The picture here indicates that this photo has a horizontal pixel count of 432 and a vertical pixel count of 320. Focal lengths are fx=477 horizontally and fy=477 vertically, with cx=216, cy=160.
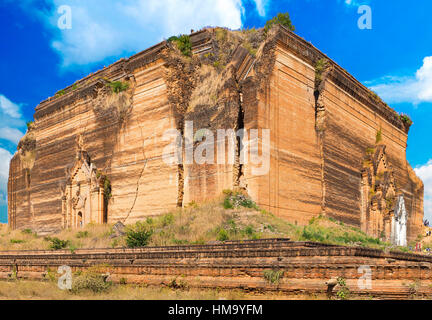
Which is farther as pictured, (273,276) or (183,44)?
(183,44)

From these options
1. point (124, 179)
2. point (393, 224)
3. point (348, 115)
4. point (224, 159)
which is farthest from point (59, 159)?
point (393, 224)

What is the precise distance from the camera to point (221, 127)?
21.2 metres

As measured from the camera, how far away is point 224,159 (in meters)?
20.9

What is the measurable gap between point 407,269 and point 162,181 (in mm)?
17084

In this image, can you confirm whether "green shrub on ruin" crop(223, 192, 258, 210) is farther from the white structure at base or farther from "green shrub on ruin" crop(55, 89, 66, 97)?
"green shrub on ruin" crop(55, 89, 66, 97)

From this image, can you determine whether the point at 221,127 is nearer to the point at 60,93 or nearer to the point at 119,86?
the point at 119,86

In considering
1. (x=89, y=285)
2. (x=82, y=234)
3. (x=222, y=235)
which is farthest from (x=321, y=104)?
(x=89, y=285)

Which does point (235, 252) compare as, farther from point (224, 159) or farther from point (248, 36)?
point (248, 36)

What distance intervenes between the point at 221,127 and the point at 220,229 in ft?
18.0

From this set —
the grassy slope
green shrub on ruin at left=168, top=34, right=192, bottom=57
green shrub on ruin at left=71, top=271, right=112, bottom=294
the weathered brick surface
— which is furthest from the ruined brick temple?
green shrub on ruin at left=71, top=271, right=112, bottom=294

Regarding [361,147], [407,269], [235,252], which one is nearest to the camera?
[407,269]

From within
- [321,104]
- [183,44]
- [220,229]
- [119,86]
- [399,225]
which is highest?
[183,44]

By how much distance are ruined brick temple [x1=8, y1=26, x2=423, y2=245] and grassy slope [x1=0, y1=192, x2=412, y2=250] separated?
1190 millimetres

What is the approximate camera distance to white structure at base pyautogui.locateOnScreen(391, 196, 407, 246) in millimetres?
29556
